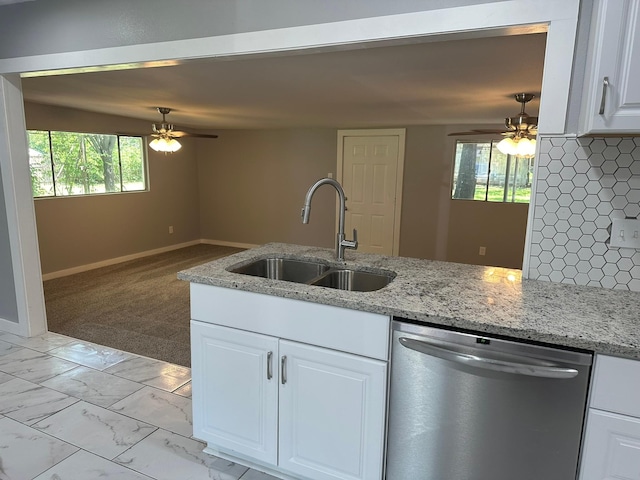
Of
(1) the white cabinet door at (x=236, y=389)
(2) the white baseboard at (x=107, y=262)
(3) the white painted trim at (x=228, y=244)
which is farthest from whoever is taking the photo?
(3) the white painted trim at (x=228, y=244)

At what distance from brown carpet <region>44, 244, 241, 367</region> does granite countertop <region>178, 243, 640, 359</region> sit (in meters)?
1.66

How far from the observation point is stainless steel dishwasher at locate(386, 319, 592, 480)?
1.27 metres

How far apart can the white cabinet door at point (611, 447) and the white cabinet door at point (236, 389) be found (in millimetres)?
1103

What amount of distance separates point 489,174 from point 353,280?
407cm

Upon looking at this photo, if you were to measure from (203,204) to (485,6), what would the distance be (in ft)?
21.1

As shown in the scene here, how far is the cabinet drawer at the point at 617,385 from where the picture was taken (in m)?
1.19

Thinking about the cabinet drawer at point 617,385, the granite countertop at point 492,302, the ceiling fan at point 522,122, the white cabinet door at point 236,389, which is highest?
the ceiling fan at point 522,122

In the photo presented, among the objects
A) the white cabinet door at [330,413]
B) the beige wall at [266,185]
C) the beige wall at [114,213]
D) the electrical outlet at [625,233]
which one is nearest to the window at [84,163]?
the beige wall at [114,213]

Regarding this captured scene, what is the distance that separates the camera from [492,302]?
58.0 inches

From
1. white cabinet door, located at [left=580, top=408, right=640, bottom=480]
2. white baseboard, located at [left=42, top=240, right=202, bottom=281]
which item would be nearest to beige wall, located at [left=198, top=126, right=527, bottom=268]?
white baseboard, located at [left=42, top=240, right=202, bottom=281]

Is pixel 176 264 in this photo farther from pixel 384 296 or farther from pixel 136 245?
pixel 384 296

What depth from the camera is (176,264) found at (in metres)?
5.82

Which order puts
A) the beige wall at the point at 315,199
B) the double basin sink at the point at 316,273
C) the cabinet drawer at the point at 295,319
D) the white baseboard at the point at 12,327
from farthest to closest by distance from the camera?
the beige wall at the point at 315,199, the white baseboard at the point at 12,327, the double basin sink at the point at 316,273, the cabinet drawer at the point at 295,319

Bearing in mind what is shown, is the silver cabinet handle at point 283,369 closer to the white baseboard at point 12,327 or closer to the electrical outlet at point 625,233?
the electrical outlet at point 625,233
